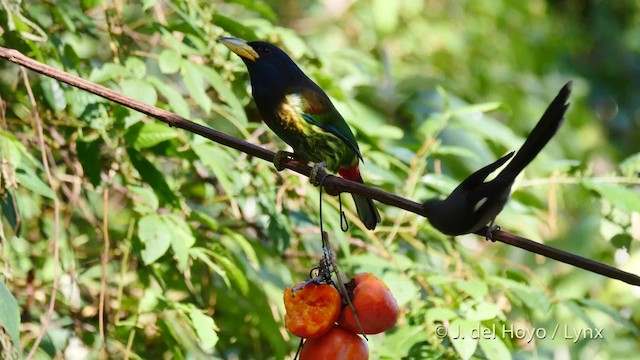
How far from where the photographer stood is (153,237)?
8.11 feet

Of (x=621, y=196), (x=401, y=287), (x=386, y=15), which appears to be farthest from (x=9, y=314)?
(x=386, y=15)

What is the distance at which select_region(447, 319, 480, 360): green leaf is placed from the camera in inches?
A: 93.1

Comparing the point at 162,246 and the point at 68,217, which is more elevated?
the point at 162,246

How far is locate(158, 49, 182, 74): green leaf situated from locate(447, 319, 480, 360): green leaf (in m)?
1.04

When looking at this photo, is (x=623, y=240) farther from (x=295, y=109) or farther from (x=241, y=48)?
(x=241, y=48)

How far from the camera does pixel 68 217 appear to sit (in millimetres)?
3037

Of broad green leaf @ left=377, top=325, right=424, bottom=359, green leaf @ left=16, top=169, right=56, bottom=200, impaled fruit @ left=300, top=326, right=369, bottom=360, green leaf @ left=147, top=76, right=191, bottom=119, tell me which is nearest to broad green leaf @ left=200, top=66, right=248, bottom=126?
green leaf @ left=147, top=76, right=191, bottom=119

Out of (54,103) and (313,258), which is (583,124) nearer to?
(313,258)

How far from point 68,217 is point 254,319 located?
68 cm

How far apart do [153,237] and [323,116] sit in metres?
0.55

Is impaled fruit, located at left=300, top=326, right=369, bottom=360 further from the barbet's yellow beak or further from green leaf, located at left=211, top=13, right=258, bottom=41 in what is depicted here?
green leaf, located at left=211, top=13, right=258, bottom=41

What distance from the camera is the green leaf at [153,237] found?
2.43 metres

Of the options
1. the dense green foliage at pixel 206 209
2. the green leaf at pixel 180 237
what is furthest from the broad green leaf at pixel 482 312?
the green leaf at pixel 180 237

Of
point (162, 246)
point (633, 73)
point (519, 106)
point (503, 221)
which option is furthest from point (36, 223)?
point (633, 73)
